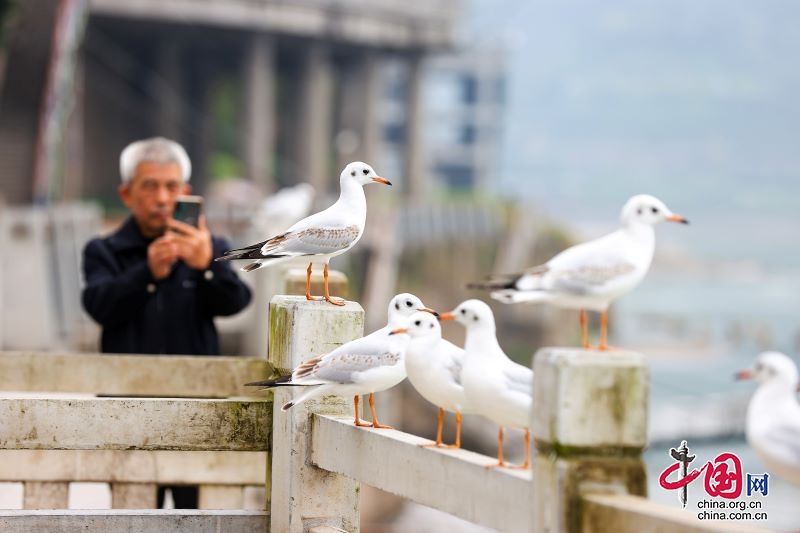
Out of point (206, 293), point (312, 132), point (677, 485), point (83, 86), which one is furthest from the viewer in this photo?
point (312, 132)

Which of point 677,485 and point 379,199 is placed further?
point 379,199

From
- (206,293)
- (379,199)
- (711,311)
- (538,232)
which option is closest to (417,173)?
(379,199)

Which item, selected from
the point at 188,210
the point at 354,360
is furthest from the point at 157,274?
the point at 354,360

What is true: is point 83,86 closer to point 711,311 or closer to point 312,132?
point 312,132

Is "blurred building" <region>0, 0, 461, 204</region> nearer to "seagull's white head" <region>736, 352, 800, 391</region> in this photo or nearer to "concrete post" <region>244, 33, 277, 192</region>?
"concrete post" <region>244, 33, 277, 192</region>

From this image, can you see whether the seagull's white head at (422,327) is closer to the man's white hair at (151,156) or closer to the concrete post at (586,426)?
the concrete post at (586,426)

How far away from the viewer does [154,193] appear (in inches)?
360

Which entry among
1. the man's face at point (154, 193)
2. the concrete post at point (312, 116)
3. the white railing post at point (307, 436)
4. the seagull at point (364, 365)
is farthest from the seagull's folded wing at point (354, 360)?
the concrete post at point (312, 116)

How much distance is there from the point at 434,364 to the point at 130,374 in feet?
10.5

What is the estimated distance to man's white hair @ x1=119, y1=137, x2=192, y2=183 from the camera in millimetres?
9180

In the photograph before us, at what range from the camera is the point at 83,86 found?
58938 millimetres

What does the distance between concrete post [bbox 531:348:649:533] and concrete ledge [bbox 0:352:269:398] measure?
3638 mm

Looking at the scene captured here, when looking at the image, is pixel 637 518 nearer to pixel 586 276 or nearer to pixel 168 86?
pixel 586 276

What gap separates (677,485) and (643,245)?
110 centimetres
